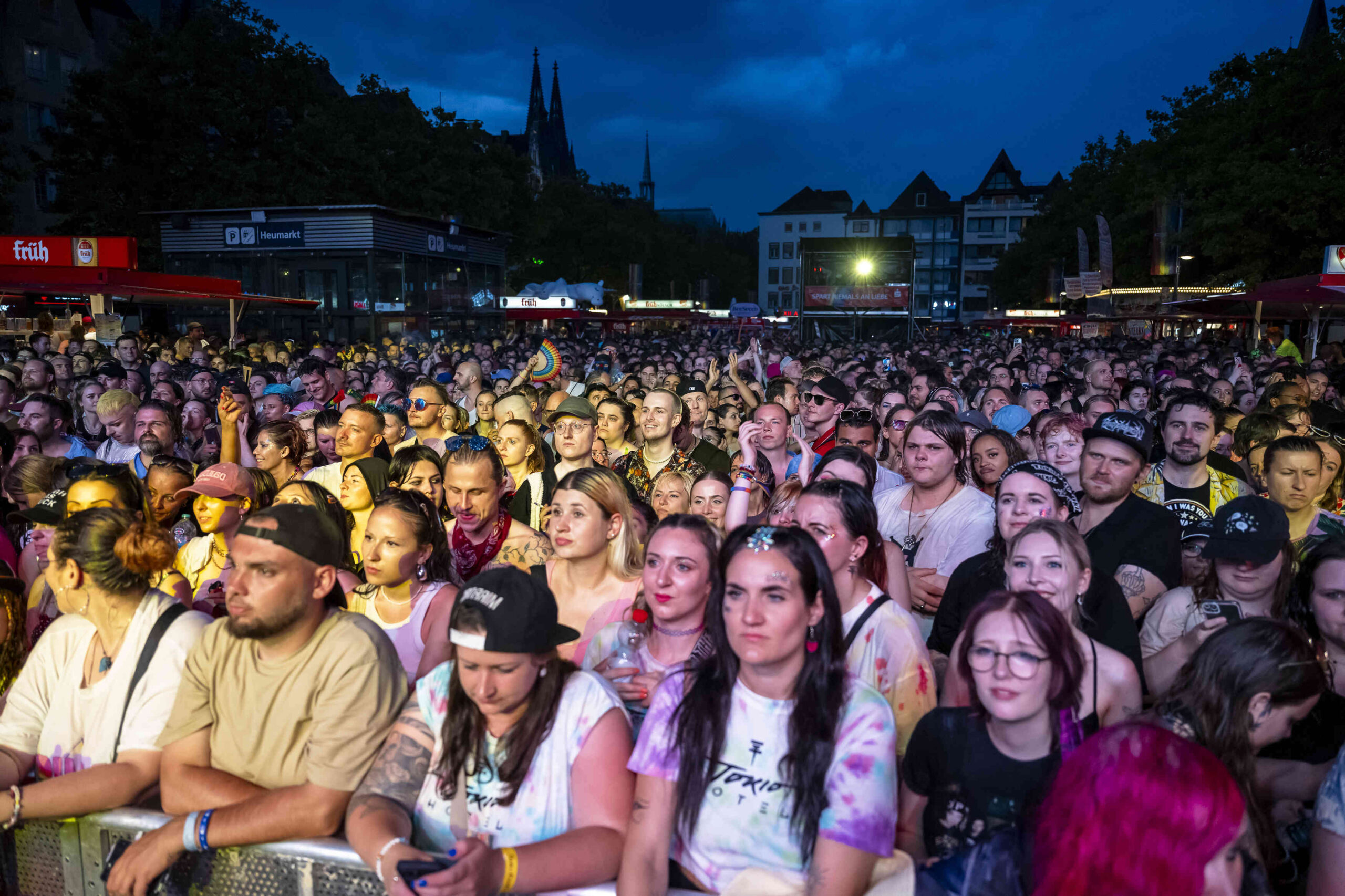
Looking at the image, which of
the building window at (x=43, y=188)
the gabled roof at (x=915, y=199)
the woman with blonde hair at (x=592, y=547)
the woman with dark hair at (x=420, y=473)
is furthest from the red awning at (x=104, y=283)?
the gabled roof at (x=915, y=199)

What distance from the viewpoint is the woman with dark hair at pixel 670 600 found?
9.86 ft

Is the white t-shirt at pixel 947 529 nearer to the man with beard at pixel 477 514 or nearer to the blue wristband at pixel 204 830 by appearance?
the man with beard at pixel 477 514

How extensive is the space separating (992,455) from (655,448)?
239cm

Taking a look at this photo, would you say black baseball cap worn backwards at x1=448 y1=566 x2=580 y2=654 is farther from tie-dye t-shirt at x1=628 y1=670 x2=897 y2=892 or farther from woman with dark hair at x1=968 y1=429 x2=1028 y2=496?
woman with dark hair at x1=968 y1=429 x2=1028 y2=496

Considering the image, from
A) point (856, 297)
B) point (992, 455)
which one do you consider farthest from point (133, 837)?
point (856, 297)

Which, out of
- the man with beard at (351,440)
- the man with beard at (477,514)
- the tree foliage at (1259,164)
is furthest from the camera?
the tree foliage at (1259,164)

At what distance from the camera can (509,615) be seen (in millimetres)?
2342

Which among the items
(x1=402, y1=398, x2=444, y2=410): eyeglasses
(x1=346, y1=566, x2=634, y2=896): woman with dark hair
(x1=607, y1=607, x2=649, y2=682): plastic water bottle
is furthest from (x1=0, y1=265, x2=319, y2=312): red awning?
(x1=346, y1=566, x2=634, y2=896): woman with dark hair

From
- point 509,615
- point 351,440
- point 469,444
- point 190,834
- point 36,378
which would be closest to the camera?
point 509,615

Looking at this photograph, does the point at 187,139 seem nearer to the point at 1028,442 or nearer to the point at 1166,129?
the point at 1028,442

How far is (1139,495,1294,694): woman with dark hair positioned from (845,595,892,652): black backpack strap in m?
1.08

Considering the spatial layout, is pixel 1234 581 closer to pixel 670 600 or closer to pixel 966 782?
pixel 966 782

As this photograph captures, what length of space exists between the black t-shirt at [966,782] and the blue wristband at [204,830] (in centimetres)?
207

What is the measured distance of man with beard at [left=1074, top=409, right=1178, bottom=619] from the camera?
3.94m
